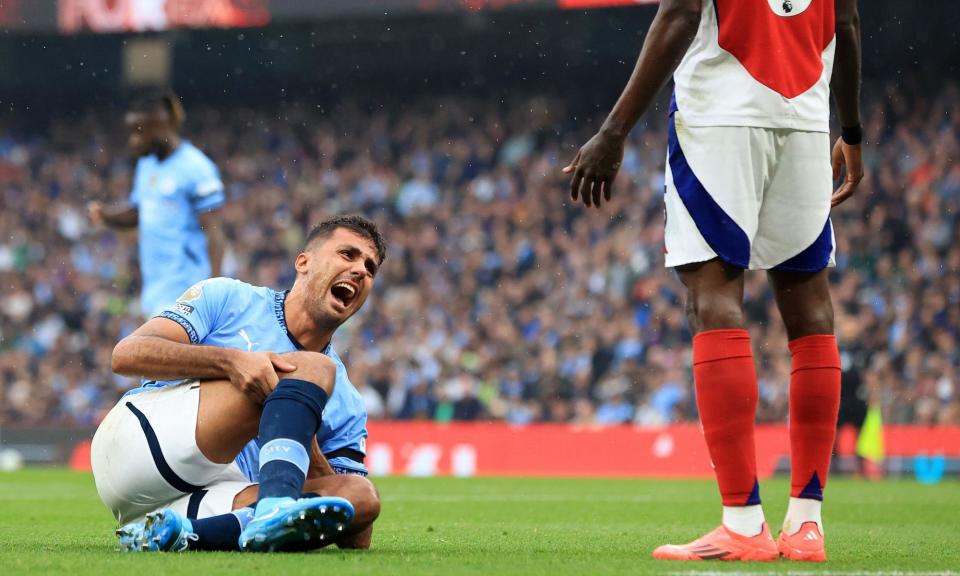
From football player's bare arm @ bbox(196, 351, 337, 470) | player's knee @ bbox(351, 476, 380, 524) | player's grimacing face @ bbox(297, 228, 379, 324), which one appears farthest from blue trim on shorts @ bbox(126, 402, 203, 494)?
player's grimacing face @ bbox(297, 228, 379, 324)

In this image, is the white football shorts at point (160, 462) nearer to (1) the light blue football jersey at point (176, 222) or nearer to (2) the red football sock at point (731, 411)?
(2) the red football sock at point (731, 411)

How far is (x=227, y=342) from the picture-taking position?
4102mm

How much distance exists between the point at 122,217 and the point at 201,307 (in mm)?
5052

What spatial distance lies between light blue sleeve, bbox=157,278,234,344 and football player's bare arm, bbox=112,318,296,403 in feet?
0.35

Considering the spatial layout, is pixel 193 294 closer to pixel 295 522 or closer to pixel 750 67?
pixel 295 522

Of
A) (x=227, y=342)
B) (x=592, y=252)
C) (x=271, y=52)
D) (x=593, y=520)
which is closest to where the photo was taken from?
(x=227, y=342)

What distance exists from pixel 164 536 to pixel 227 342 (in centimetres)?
62

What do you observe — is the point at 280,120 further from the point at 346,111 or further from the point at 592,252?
the point at 592,252

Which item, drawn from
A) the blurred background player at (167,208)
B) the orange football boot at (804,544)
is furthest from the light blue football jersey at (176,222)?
the orange football boot at (804,544)

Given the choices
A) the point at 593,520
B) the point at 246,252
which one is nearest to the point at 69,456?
the point at 246,252

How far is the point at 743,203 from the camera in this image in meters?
3.85

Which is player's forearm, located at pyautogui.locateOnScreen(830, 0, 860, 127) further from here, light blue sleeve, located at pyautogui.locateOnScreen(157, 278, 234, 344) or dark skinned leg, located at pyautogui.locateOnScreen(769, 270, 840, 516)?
light blue sleeve, located at pyautogui.locateOnScreen(157, 278, 234, 344)

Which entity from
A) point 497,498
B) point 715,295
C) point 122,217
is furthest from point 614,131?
point 122,217

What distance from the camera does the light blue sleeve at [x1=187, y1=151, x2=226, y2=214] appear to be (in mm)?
8570
